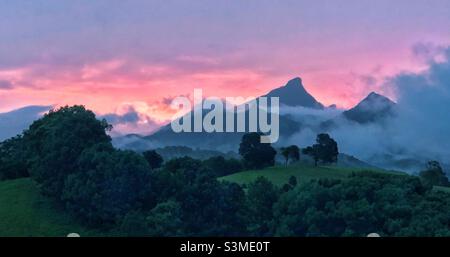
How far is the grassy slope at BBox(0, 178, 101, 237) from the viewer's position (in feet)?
147

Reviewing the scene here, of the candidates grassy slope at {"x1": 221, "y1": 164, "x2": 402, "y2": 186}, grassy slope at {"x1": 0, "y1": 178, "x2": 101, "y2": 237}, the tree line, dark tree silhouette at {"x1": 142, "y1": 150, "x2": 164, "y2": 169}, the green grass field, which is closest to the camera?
the tree line

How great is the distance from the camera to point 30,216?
48.4 meters

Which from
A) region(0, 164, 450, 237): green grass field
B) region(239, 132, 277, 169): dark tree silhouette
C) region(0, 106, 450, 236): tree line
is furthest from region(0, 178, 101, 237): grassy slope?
region(239, 132, 277, 169): dark tree silhouette

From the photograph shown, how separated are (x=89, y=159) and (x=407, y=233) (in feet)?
70.4

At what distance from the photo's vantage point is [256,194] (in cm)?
4522

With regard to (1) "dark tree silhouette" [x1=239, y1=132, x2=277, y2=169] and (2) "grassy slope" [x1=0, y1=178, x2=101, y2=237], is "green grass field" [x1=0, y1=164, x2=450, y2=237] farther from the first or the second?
(1) "dark tree silhouette" [x1=239, y1=132, x2=277, y2=169]

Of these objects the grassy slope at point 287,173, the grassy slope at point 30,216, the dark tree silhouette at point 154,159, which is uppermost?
the dark tree silhouette at point 154,159

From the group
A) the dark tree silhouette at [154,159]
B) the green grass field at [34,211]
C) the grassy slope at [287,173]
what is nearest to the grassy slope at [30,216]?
the green grass field at [34,211]

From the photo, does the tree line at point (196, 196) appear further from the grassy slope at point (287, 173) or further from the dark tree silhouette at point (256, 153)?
the grassy slope at point (287, 173)

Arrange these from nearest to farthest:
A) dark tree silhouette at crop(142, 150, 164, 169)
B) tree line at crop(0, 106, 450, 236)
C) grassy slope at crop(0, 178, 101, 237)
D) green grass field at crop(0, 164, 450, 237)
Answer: tree line at crop(0, 106, 450, 236), grassy slope at crop(0, 178, 101, 237), green grass field at crop(0, 164, 450, 237), dark tree silhouette at crop(142, 150, 164, 169)

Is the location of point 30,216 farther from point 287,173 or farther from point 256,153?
point 287,173

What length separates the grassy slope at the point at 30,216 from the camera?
44.9 meters
